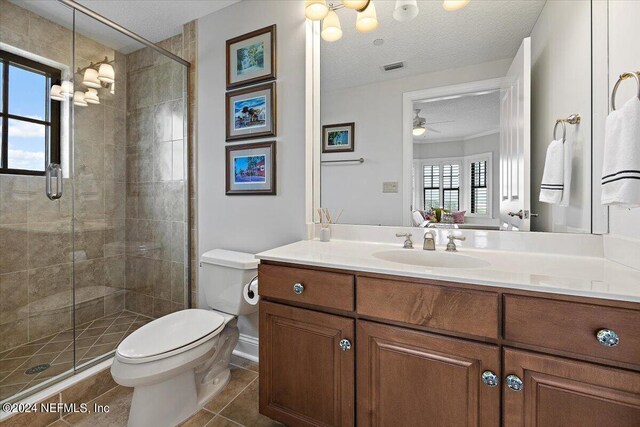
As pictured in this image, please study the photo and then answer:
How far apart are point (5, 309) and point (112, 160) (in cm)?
115

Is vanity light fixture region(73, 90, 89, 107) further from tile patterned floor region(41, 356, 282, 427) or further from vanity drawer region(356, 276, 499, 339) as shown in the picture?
vanity drawer region(356, 276, 499, 339)

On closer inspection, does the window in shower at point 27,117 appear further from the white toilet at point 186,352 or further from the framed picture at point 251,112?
the white toilet at point 186,352

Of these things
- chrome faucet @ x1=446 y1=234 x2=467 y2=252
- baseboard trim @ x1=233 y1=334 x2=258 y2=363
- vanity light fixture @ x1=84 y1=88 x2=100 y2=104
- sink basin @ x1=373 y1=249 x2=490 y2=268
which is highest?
vanity light fixture @ x1=84 y1=88 x2=100 y2=104

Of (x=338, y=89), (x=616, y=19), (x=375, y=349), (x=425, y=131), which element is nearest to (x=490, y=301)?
(x=375, y=349)

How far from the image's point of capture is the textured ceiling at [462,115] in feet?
4.52

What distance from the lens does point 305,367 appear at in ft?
3.69

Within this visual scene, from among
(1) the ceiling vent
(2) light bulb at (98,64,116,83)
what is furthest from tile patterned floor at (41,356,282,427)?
(2) light bulb at (98,64,116,83)

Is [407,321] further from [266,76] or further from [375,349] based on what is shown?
[266,76]

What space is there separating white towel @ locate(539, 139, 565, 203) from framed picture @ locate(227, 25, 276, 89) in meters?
1.56

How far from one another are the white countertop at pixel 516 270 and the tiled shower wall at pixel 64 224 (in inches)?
63.5

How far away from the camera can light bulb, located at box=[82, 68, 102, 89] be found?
1.89 metres

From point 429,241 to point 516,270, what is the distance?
426 mm

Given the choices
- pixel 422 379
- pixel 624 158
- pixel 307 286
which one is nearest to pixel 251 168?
pixel 307 286
